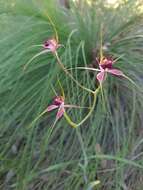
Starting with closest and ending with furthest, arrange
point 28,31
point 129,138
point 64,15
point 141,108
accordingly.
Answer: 1. point 129,138
2. point 141,108
3. point 28,31
4. point 64,15

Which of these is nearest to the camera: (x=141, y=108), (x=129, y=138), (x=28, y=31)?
(x=129, y=138)

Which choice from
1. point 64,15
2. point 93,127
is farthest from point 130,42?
point 93,127

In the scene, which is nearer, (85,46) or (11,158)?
(11,158)

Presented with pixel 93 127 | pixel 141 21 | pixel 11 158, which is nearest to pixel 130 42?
pixel 141 21

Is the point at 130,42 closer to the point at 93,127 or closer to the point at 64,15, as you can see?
the point at 64,15

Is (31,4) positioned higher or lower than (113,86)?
higher

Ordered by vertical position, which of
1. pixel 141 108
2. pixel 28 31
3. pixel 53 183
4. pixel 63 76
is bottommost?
pixel 53 183
